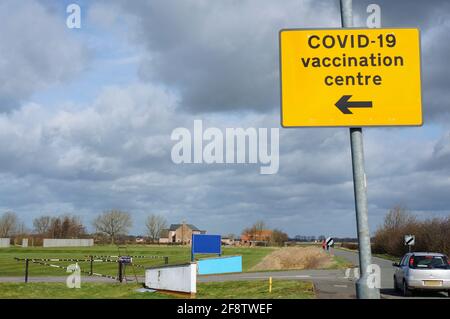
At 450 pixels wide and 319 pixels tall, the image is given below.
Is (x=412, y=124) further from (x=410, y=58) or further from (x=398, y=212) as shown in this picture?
(x=398, y=212)

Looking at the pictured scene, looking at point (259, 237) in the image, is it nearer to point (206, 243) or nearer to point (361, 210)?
point (206, 243)

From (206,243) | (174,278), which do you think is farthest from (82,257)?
(174,278)

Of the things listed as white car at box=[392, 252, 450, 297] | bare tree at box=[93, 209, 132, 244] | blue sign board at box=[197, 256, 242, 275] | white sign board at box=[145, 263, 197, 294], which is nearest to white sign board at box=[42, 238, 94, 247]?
bare tree at box=[93, 209, 132, 244]

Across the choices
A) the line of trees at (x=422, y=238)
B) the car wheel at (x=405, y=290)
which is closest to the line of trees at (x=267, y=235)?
the line of trees at (x=422, y=238)

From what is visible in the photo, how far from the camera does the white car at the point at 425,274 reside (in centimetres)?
1870

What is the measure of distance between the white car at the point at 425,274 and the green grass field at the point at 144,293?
3.28m

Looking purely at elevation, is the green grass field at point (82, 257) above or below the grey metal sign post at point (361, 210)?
below

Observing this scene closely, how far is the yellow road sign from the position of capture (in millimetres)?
5961

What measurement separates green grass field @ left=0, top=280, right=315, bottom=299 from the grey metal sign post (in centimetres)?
1158

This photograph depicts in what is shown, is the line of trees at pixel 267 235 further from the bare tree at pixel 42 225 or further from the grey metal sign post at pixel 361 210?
the grey metal sign post at pixel 361 210

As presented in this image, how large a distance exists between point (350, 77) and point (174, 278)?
49.4 ft

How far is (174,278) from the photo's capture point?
19859 millimetres
